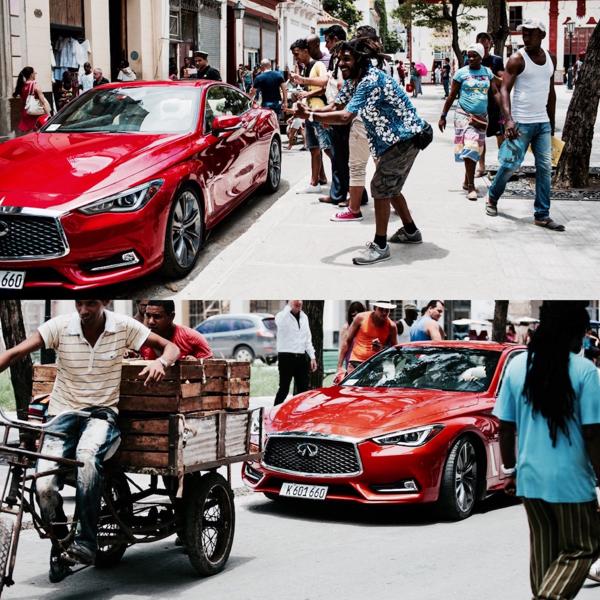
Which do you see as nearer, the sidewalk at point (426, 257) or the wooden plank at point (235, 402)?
the wooden plank at point (235, 402)

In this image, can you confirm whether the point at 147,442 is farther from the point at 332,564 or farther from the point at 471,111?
the point at 471,111

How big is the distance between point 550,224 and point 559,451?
268 inches

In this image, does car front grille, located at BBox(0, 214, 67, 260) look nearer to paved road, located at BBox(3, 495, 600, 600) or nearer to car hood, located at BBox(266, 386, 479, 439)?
paved road, located at BBox(3, 495, 600, 600)

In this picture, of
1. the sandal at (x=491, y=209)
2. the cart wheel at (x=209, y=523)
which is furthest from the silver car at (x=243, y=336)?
the cart wheel at (x=209, y=523)

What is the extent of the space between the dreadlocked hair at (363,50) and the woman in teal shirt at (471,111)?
336cm

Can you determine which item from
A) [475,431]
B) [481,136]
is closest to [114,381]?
[475,431]

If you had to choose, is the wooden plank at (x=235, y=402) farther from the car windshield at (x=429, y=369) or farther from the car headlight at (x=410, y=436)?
the car windshield at (x=429, y=369)

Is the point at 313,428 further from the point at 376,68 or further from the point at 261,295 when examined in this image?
the point at 376,68

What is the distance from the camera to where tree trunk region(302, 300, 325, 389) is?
15.7 metres

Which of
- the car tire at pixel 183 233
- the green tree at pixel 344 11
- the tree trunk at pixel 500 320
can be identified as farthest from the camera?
the green tree at pixel 344 11

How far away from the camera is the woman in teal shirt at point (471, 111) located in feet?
43.2

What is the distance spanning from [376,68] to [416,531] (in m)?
4.37

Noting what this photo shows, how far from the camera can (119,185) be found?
323 inches

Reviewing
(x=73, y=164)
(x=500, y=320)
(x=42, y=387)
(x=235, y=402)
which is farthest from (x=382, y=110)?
(x=500, y=320)
